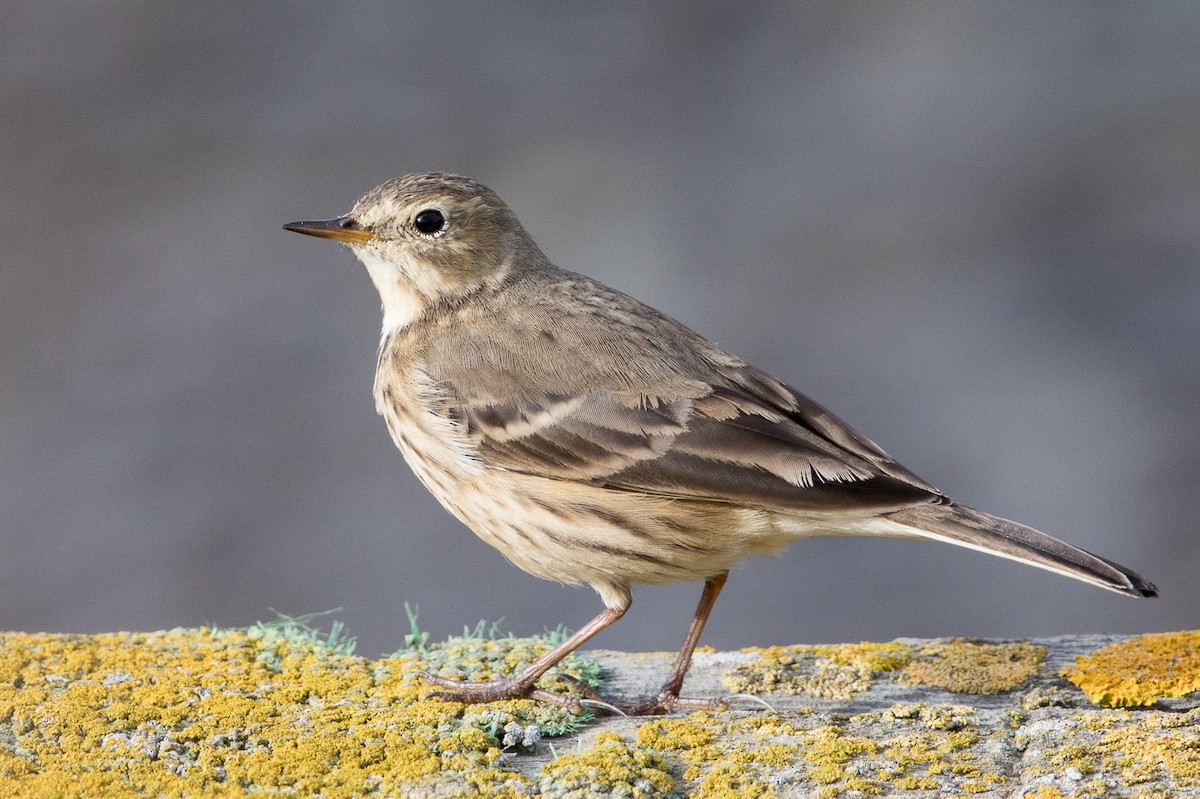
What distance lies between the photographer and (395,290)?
5367 millimetres

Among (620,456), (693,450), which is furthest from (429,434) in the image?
(693,450)

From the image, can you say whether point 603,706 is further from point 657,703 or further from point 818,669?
point 818,669

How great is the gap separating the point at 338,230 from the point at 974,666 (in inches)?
122

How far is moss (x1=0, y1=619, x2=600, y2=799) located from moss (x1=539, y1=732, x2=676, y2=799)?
11cm

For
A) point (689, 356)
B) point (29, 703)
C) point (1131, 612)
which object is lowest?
point (29, 703)

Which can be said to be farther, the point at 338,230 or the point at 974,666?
the point at 338,230

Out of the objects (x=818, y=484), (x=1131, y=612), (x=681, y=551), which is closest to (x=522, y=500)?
(x=681, y=551)

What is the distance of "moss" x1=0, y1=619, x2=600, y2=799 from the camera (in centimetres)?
340

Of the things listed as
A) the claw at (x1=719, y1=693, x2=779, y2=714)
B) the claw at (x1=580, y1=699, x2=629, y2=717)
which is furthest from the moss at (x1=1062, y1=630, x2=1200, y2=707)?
the claw at (x1=580, y1=699, x2=629, y2=717)

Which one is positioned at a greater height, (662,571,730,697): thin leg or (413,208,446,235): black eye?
(413,208,446,235): black eye

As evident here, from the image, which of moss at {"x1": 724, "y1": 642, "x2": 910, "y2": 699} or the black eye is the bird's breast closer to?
the black eye

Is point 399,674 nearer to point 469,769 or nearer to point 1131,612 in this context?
point 469,769

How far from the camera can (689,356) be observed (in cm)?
486

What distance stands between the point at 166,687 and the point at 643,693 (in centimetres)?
169
